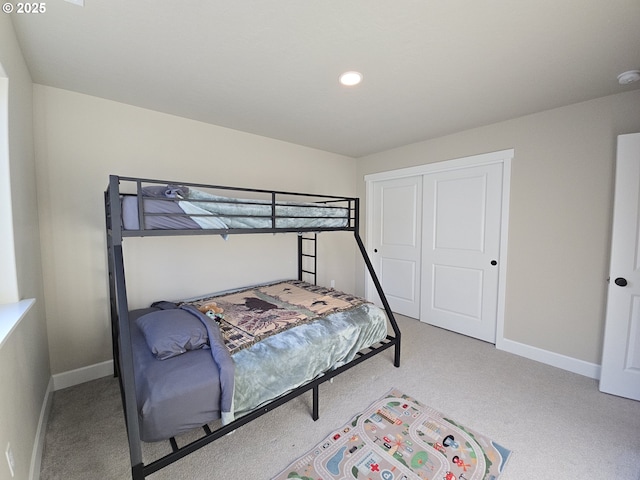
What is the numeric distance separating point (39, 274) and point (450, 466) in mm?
2961

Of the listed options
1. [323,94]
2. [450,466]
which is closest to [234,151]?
[323,94]

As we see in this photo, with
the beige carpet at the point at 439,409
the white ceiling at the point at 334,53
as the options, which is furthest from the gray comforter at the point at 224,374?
the white ceiling at the point at 334,53

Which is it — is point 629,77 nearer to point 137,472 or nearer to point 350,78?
point 350,78

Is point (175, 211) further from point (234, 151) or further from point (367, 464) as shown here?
point (367, 464)

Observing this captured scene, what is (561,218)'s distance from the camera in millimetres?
2479

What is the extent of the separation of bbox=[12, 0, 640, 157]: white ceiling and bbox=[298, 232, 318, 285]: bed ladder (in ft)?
5.55

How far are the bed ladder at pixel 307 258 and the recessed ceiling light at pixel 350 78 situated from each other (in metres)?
2.07

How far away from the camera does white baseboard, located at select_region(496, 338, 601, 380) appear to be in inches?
93.0

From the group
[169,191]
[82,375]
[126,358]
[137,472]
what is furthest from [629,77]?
[82,375]

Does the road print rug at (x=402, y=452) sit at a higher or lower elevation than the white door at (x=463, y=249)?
lower

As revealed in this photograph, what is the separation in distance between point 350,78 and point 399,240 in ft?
7.96

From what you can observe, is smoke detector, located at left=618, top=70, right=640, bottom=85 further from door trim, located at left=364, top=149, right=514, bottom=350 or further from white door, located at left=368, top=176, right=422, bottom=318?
white door, located at left=368, top=176, right=422, bottom=318

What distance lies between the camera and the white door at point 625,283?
2.02 m

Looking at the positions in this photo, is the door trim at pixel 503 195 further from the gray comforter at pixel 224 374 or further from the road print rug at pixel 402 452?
the gray comforter at pixel 224 374
